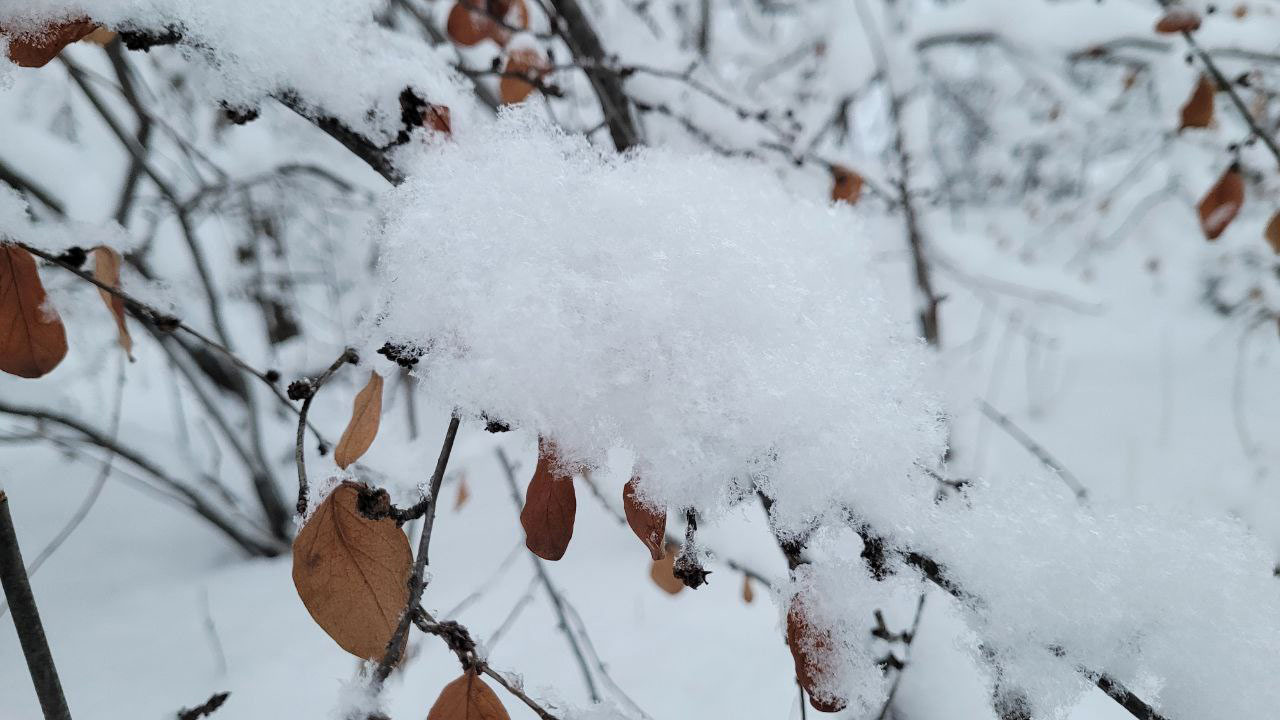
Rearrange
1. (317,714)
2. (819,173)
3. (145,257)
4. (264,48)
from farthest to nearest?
(145,257), (819,173), (317,714), (264,48)

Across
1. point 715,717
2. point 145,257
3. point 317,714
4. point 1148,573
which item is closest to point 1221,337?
point 715,717

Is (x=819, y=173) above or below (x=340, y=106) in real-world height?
below

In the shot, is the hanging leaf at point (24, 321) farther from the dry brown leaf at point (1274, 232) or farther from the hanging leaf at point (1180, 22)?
the dry brown leaf at point (1274, 232)

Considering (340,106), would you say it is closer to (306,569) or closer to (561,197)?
(561,197)

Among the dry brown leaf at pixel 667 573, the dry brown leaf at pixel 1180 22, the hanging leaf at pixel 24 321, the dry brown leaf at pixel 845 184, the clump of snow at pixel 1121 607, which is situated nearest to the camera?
the clump of snow at pixel 1121 607

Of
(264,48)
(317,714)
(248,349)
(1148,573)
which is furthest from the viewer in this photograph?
(248,349)

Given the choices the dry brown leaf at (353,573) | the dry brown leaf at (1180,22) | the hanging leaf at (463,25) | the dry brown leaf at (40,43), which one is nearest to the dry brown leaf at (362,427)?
the dry brown leaf at (353,573)

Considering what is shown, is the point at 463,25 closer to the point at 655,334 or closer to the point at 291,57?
the point at 291,57
